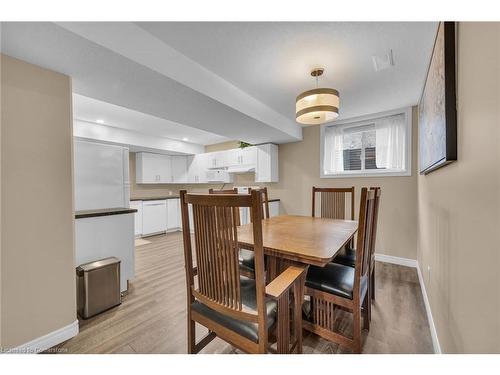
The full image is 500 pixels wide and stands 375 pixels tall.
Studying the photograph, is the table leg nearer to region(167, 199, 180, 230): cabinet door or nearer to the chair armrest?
the chair armrest

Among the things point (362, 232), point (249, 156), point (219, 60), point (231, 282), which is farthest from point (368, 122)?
point (231, 282)

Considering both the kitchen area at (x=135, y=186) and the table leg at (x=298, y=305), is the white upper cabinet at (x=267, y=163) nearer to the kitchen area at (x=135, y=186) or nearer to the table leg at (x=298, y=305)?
the kitchen area at (x=135, y=186)

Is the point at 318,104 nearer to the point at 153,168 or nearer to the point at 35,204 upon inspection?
the point at 35,204

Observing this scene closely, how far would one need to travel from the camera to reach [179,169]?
565 centimetres

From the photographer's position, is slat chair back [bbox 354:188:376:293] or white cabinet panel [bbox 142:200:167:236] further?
white cabinet panel [bbox 142:200:167:236]

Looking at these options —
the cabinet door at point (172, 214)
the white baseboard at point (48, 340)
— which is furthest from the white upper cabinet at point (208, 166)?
the white baseboard at point (48, 340)

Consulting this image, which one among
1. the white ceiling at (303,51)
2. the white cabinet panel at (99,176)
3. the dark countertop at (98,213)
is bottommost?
the dark countertop at (98,213)

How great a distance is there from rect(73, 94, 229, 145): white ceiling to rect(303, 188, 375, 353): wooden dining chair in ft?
10.8

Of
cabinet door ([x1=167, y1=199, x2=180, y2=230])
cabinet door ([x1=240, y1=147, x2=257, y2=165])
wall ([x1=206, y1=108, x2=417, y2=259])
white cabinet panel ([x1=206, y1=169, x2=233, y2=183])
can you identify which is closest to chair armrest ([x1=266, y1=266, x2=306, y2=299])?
wall ([x1=206, y1=108, x2=417, y2=259])

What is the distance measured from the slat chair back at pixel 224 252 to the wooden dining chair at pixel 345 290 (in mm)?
615

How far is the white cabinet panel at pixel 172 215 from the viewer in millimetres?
5223

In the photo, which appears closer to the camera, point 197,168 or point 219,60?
point 219,60

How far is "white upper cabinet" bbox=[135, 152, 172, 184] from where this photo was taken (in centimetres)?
505

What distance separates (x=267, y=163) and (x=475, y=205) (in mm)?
3380
